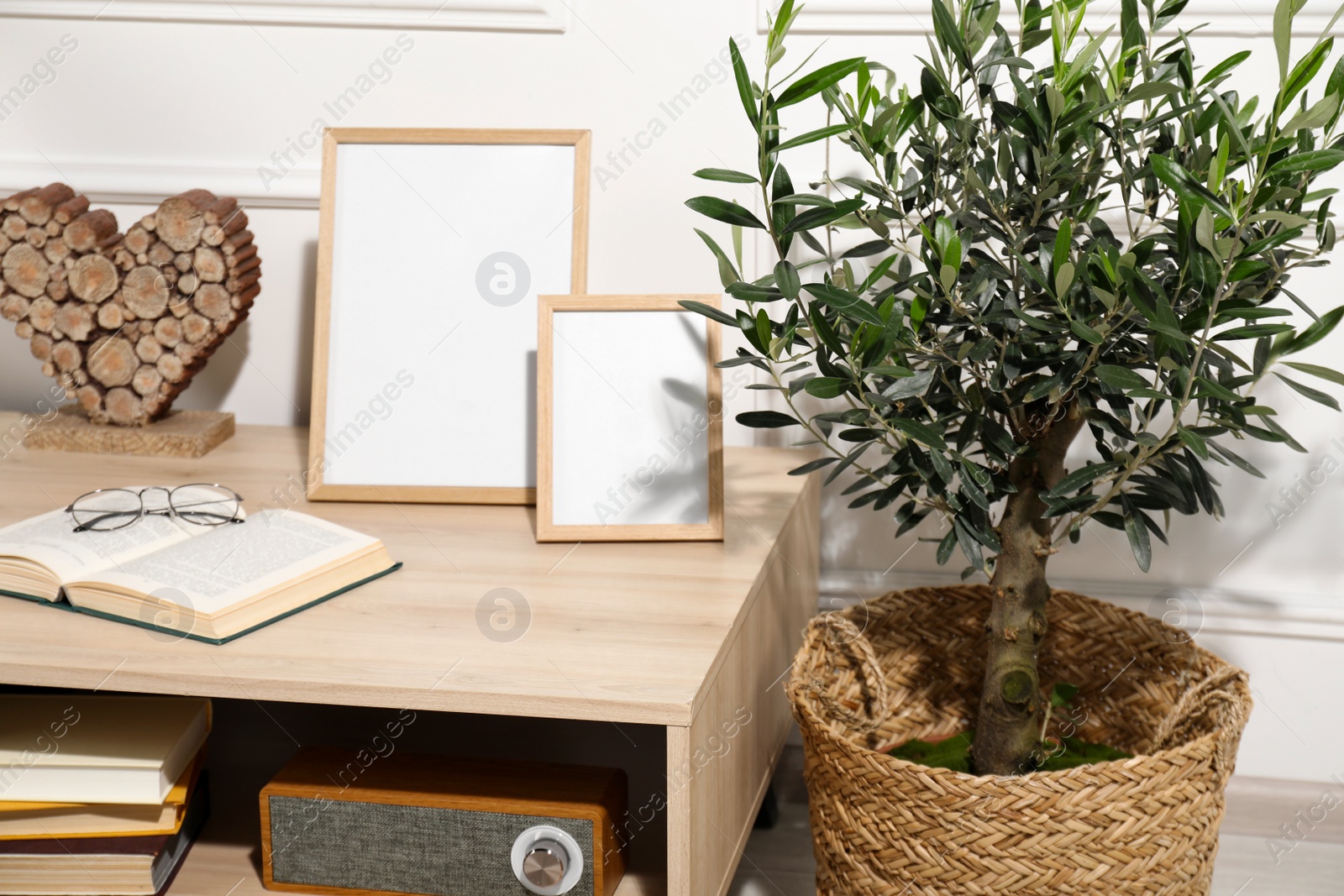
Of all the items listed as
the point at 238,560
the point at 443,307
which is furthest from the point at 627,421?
the point at 238,560

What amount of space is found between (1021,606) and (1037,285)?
0.95 ft

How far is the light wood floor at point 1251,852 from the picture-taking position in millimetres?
1249

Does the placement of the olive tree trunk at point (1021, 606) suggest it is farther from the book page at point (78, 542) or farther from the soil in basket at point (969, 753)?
the book page at point (78, 542)

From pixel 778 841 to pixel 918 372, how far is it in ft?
2.30

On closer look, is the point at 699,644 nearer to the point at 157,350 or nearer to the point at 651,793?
the point at 651,793

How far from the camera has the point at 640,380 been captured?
112 cm

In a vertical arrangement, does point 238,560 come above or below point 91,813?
above

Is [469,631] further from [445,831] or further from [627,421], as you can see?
[627,421]

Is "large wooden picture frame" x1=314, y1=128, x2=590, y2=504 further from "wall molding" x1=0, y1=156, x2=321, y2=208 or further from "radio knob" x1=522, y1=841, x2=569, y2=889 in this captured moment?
"radio knob" x1=522, y1=841, x2=569, y2=889

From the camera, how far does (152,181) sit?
4.75 feet

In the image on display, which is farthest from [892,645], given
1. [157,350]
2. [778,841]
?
[157,350]

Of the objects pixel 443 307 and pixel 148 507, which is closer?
pixel 148 507

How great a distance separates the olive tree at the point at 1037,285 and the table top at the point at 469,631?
0.18m

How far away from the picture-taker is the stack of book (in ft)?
3.19
